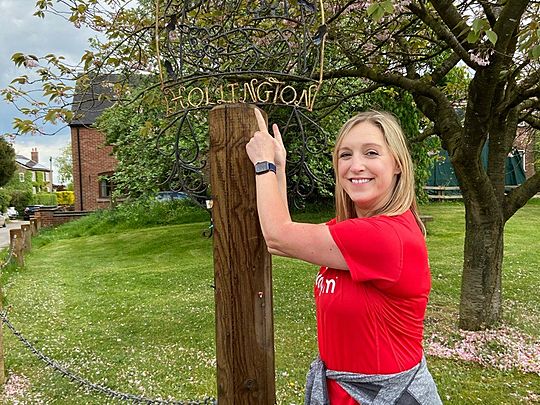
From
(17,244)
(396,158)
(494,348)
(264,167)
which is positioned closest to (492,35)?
(396,158)

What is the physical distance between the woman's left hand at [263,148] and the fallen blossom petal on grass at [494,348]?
4.37m

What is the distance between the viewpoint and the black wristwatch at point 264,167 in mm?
1869

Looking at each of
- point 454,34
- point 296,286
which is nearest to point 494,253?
point 454,34

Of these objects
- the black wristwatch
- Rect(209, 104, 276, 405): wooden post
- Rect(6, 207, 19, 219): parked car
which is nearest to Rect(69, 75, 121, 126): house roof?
Rect(209, 104, 276, 405): wooden post

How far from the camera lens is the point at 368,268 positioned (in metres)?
1.62

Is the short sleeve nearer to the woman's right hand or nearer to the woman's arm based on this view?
the woman's arm

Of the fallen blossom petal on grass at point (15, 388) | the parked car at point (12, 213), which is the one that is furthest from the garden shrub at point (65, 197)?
the fallen blossom petal on grass at point (15, 388)

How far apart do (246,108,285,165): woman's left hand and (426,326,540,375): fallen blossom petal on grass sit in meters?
4.37

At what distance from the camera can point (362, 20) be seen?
6.56 metres

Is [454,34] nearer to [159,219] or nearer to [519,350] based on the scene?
[519,350]

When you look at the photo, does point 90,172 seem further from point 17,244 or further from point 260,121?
point 260,121

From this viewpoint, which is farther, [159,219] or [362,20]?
[159,219]

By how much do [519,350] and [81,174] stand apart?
26350 mm

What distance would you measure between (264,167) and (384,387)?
881 millimetres
